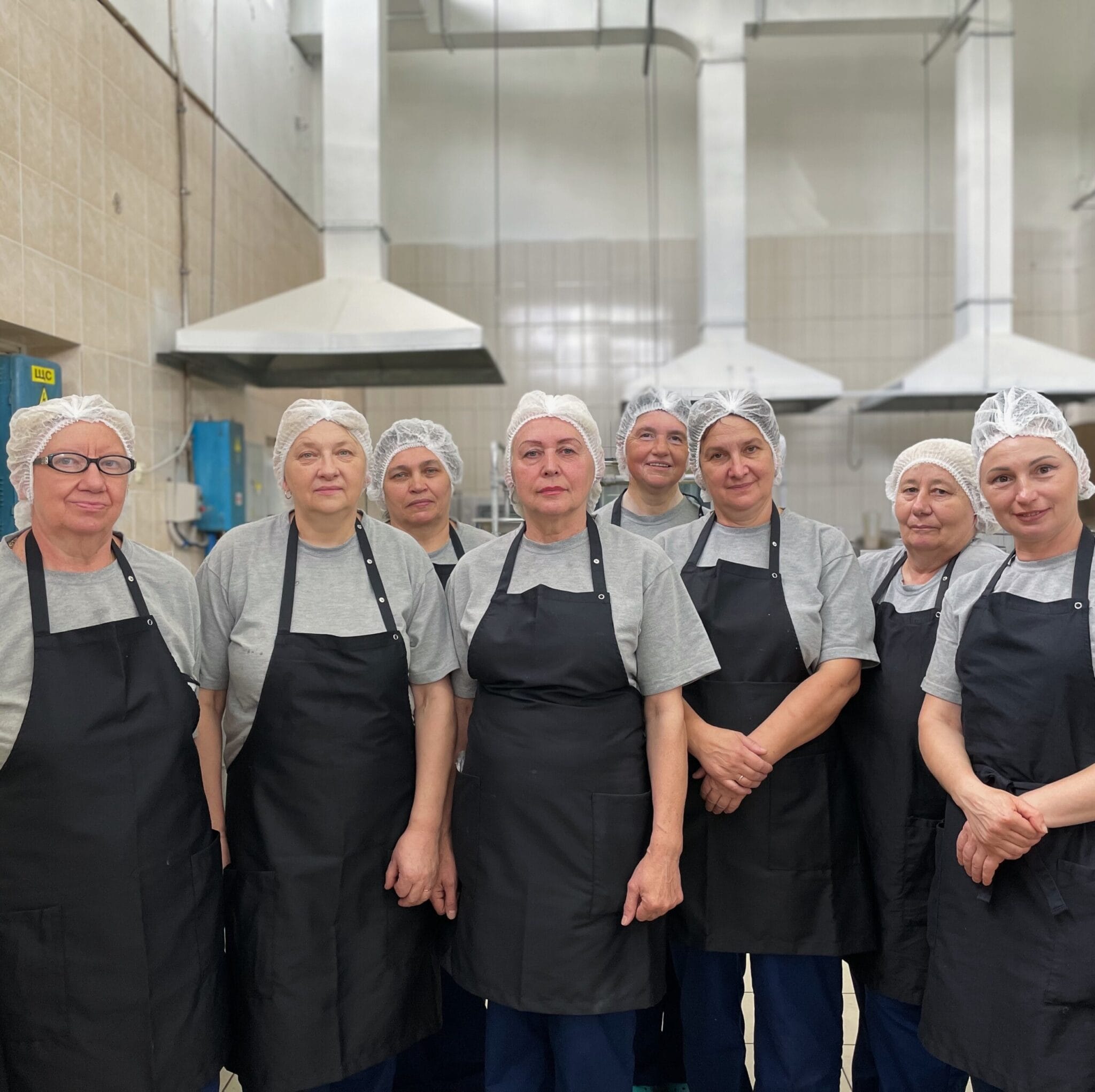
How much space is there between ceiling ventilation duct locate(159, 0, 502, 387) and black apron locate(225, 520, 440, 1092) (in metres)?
2.18

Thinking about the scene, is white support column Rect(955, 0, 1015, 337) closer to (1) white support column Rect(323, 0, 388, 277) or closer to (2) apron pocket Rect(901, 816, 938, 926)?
(1) white support column Rect(323, 0, 388, 277)

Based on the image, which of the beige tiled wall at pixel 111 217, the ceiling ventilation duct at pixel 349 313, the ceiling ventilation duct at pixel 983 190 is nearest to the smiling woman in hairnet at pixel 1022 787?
the ceiling ventilation duct at pixel 349 313

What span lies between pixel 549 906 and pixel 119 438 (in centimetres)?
104

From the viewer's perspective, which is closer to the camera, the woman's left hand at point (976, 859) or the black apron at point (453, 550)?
the woman's left hand at point (976, 859)

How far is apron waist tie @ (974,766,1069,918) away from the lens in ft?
4.52

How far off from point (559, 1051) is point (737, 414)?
1185mm

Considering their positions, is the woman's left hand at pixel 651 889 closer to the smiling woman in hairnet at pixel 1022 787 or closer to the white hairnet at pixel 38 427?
the smiling woman in hairnet at pixel 1022 787

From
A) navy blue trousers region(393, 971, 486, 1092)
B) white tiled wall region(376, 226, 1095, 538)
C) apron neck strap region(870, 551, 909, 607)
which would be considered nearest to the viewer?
apron neck strap region(870, 551, 909, 607)

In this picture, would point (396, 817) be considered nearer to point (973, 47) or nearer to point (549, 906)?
point (549, 906)

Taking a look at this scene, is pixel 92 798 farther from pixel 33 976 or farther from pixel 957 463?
pixel 957 463

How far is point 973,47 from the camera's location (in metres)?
5.11

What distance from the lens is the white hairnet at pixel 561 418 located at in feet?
5.31

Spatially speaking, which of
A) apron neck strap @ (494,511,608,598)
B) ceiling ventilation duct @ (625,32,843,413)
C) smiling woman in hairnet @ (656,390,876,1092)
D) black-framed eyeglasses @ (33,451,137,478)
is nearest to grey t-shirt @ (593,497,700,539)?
smiling woman in hairnet @ (656,390,876,1092)

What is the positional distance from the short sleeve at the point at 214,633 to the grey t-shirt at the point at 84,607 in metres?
0.02
